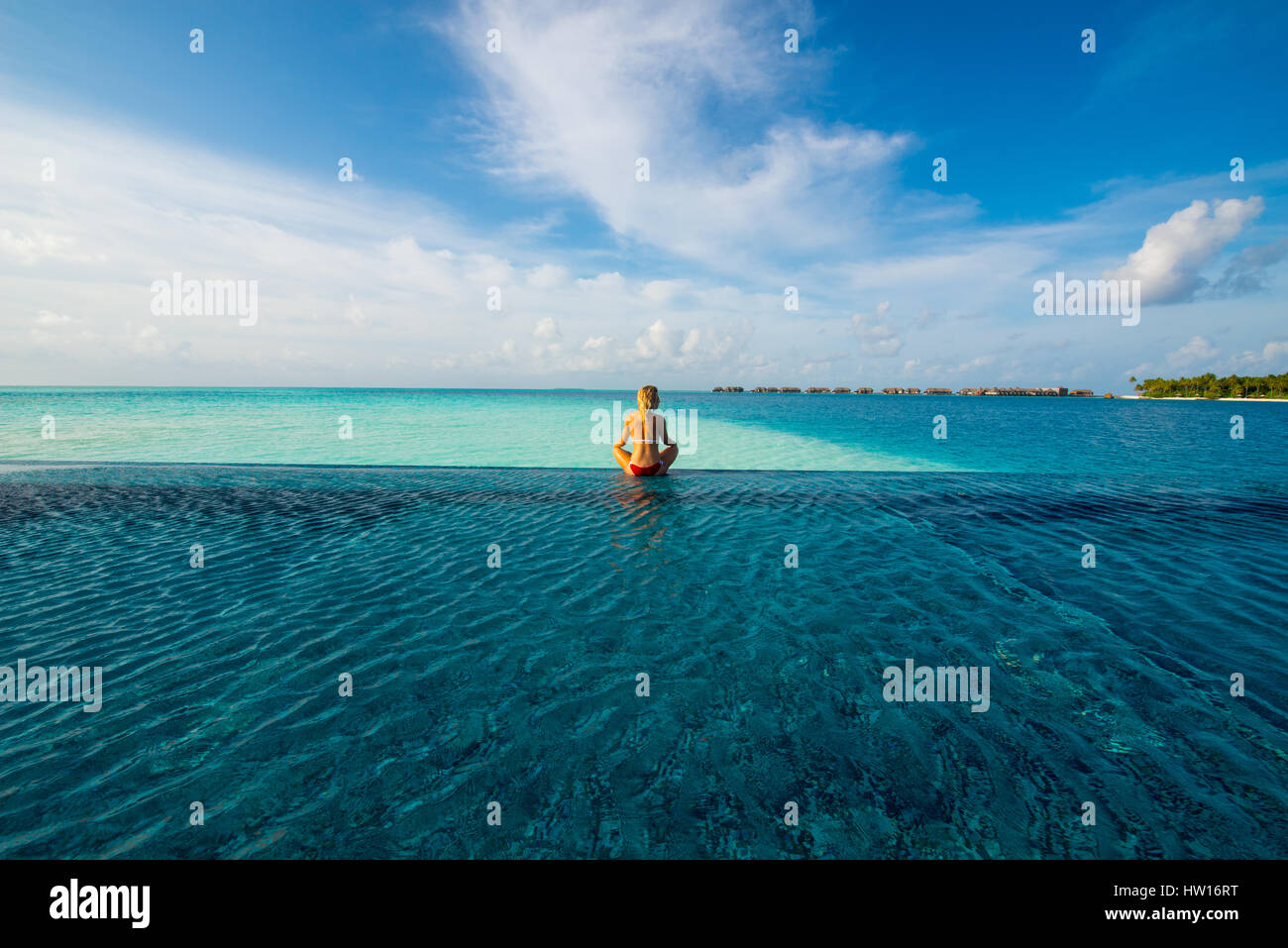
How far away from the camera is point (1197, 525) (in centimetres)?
1308

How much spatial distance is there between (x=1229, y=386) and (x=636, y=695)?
233 m

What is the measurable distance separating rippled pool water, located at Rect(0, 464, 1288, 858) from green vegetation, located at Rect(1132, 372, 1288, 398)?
21758 cm

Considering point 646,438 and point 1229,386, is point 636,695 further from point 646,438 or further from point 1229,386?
point 1229,386

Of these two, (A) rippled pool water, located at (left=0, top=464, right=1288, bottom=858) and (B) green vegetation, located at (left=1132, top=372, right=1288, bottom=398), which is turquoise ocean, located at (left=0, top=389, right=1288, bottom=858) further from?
(B) green vegetation, located at (left=1132, top=372, right=1288, bottom=398)

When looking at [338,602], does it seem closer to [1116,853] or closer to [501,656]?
[501,656]

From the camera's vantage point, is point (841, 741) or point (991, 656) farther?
point (991, 656)

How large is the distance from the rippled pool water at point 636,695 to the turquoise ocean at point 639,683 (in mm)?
36

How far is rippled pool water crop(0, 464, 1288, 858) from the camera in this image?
154 inches
